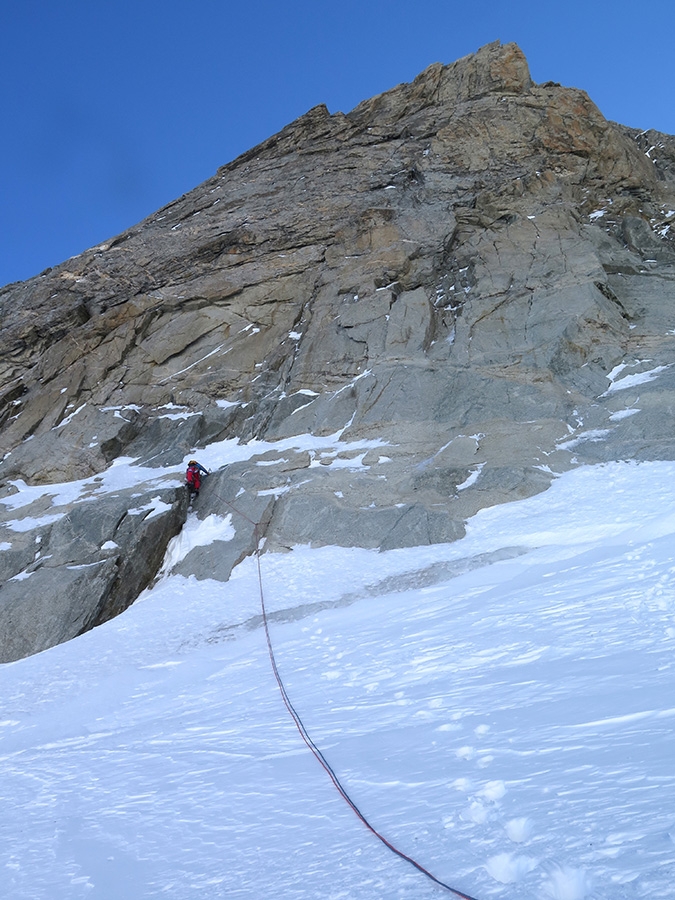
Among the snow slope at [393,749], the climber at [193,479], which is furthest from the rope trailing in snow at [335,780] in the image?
the climber at [193,479]

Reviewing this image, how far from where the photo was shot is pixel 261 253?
2589cm

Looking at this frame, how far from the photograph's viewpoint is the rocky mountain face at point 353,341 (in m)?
16.1

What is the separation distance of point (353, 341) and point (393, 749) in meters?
17.8

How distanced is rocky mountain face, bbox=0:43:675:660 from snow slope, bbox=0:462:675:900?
4398mm

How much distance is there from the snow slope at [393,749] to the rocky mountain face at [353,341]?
4.40m

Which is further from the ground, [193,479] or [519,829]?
[193,479]

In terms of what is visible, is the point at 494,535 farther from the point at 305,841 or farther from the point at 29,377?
the point at 29,377

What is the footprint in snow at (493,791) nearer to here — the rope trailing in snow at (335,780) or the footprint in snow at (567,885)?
the rope trailing in snow at (335,780)

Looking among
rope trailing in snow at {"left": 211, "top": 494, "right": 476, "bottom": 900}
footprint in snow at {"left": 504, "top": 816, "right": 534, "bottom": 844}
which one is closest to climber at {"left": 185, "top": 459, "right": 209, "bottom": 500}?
rope trailing in snow at {"left": 211, "top": 494, "right": 476, "bottom": 900}

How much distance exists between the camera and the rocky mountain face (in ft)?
52.7

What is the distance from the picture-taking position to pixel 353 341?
21.8 m

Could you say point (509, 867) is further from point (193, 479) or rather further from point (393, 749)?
point (193, 479)

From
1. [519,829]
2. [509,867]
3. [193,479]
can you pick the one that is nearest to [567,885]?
[509,867]

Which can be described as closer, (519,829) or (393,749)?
(519,829)
